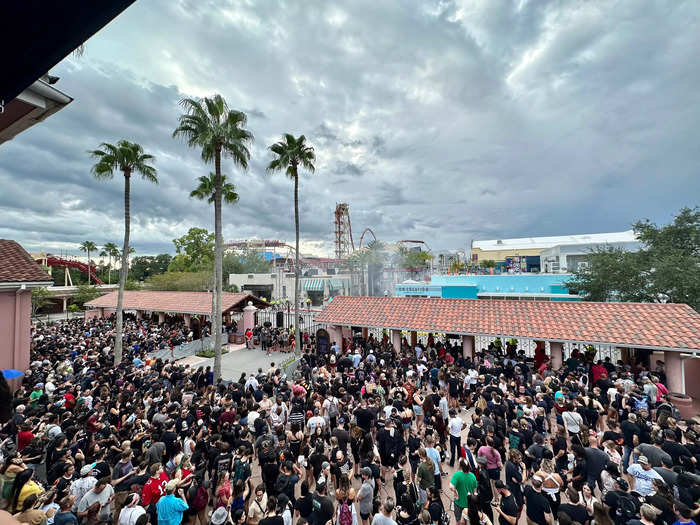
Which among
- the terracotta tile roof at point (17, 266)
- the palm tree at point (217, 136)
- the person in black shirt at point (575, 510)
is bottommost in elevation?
the person in black shirt at point (575, 510)

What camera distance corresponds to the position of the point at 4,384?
163cm

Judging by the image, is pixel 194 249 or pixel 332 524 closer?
pixel 332 524

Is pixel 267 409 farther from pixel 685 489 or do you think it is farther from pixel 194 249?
pixel 194 249

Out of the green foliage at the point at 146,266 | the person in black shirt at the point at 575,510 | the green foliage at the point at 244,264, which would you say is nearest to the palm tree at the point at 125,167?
the person in black shirt at the point at 575,510

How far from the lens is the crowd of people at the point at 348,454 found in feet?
17.8

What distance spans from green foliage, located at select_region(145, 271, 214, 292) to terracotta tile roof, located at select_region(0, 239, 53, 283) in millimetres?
25134

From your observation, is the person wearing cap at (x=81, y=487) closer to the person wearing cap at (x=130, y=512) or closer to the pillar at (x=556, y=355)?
the person wearing cap at (x=130, y=512)

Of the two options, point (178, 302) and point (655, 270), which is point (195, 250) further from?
point (655, 270)

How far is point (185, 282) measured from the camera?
40312 millimetres

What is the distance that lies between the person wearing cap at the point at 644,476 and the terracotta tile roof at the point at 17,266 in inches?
832

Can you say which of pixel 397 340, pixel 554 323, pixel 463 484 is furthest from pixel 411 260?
pixel 463 484

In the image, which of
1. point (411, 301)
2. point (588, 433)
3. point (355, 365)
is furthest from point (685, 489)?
point (411, 301)

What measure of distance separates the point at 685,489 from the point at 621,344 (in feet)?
26.0

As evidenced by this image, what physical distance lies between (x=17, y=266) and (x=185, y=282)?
26.8 m
